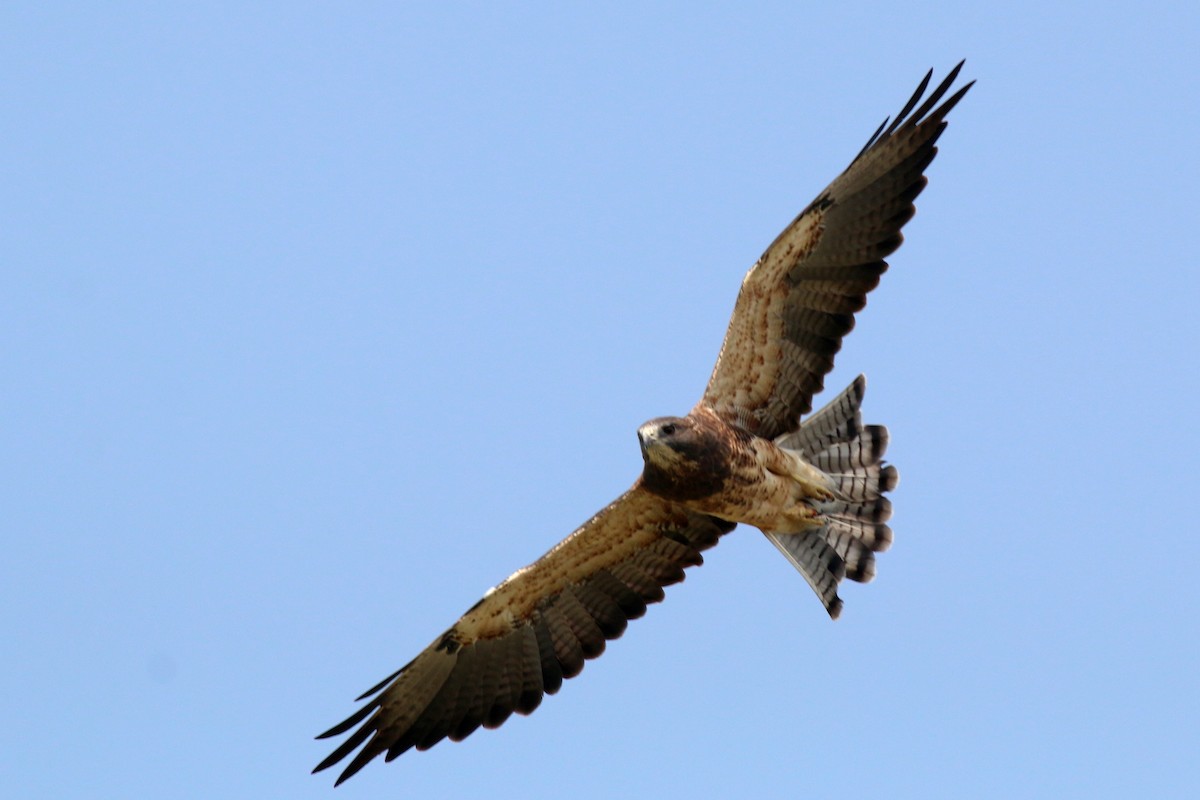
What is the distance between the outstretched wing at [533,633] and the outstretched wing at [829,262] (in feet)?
4.55

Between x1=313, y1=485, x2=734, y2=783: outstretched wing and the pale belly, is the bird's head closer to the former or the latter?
the pale belly

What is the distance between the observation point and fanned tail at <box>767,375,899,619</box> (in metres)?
13.4

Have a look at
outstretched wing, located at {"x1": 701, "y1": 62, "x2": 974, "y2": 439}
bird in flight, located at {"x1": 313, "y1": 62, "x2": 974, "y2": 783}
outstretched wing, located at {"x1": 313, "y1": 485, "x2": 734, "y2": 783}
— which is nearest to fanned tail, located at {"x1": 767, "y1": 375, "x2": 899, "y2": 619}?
bird in flight, located at {"x1": 313, "y1": 62, "x2": 974, "y2": 783}

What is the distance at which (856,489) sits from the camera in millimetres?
13555

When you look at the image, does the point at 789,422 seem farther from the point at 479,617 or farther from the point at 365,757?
the point at 365,757

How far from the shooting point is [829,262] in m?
12.9

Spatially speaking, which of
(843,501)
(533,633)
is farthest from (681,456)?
(533,633)

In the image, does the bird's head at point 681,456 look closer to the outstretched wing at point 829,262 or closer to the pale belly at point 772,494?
the pale belly at point 772,494

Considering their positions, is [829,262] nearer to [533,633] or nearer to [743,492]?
[743,492]

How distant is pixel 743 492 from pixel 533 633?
2.11 meters

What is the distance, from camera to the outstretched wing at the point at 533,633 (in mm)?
13617

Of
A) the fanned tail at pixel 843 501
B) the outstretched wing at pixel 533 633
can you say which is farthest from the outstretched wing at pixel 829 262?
the outstretched wing at pixel 533 633

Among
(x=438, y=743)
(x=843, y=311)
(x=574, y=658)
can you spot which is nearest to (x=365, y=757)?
(x=438, y=743)

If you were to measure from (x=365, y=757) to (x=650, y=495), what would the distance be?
115 inches
